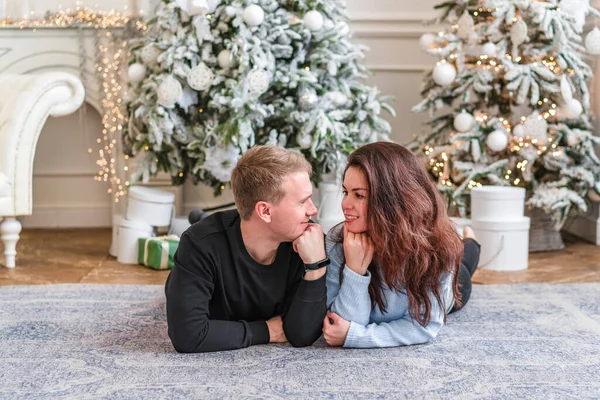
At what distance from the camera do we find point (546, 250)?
4.31m

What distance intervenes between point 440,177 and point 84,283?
1.89 meters

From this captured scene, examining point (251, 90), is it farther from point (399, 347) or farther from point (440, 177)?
→ point (399, 347)

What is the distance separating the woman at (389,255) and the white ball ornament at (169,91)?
1608mm

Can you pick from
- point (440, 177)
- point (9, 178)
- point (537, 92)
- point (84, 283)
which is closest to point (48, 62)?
point (9, 178)

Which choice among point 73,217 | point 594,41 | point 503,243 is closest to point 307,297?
point 503,243

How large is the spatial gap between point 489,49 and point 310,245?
2218mm

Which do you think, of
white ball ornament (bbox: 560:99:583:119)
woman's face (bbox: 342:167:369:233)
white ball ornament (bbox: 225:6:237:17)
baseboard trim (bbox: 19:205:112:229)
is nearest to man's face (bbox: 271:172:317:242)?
woman's face (bbox: 342:167:369:233)

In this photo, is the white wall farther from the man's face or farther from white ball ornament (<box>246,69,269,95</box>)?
the man's face

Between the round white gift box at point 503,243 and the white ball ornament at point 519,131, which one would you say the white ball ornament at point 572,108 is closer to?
the white ball ornament at point 519,131

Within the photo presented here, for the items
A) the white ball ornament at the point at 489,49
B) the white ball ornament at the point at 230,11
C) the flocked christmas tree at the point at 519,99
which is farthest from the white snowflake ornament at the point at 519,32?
the white ball ornament at the point at 230,11

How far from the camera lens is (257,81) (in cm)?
374

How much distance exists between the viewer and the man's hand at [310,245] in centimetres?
224

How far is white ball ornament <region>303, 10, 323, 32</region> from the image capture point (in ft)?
12.8

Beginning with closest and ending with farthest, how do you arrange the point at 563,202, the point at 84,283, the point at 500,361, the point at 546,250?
the point at 500,361, the point at 84,283, the point at 563,202, the point at 546,250
